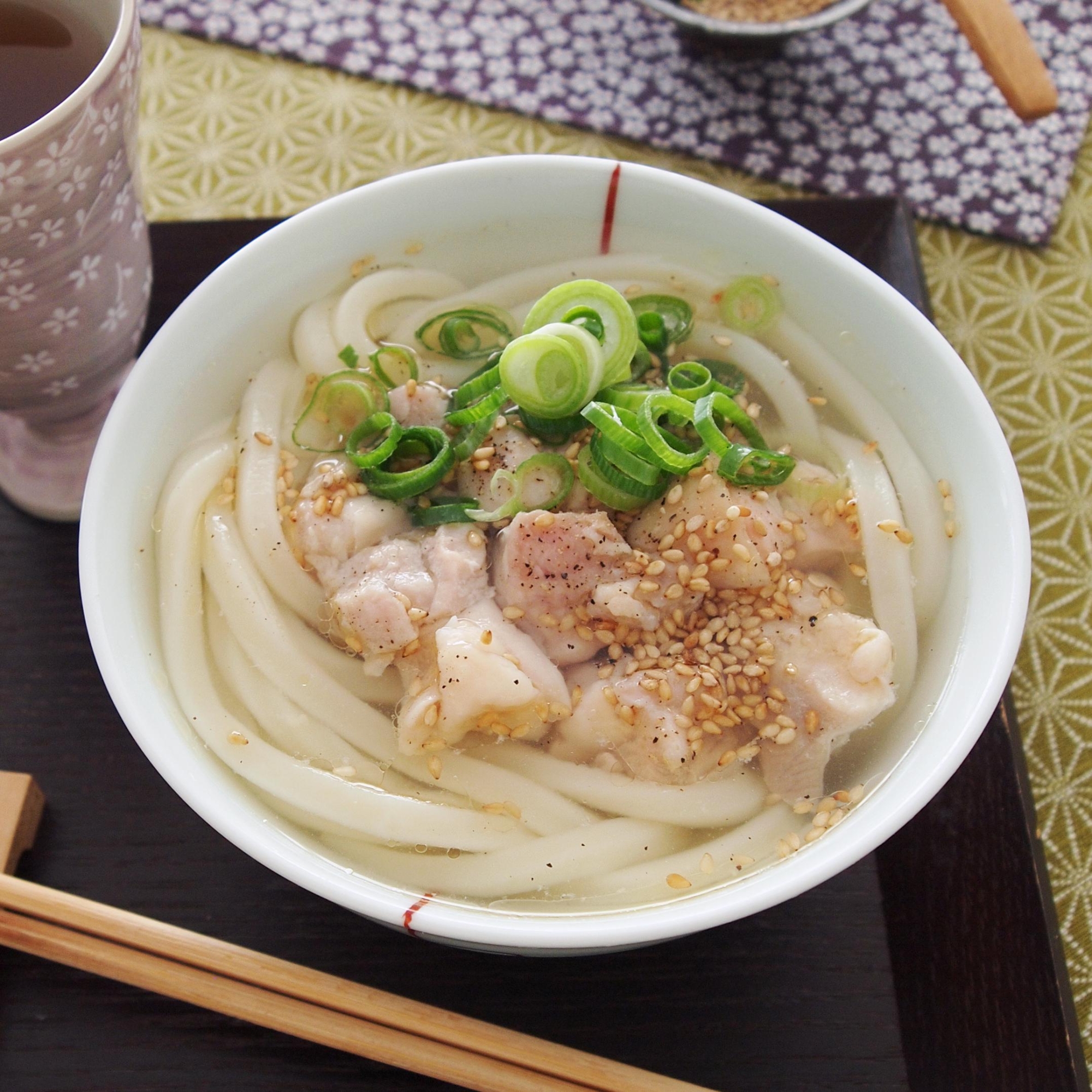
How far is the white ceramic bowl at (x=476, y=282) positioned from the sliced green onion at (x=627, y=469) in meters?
0.41

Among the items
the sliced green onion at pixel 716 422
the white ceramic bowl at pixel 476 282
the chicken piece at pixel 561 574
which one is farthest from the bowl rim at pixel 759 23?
the chicken piece at pixel 561 574

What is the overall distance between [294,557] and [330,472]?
14 cm

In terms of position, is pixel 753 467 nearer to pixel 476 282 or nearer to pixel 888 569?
pixel 888 569

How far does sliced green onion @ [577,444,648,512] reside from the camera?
1.71m

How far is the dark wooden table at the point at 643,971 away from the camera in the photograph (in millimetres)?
1636

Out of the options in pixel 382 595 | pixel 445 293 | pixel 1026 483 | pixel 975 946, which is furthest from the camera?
pixel 1026 483

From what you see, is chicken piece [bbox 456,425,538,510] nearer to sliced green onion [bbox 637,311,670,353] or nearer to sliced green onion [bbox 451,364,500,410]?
sliced green onion [bbox 451,364,500,410]

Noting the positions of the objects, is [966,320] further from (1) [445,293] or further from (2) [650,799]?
(2) [650,799]

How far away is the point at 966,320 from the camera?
2.43m

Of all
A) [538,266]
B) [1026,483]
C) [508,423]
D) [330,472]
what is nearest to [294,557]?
[330,472]

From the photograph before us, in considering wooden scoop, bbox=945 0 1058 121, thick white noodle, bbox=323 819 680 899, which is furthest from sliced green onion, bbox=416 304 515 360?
wooden scoop, bbox=945 0 1058 121

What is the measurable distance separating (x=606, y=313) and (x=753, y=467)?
1.07ft

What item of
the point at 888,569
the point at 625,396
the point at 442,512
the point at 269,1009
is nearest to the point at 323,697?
the point at 442,512

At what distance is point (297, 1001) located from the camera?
1592 mm
